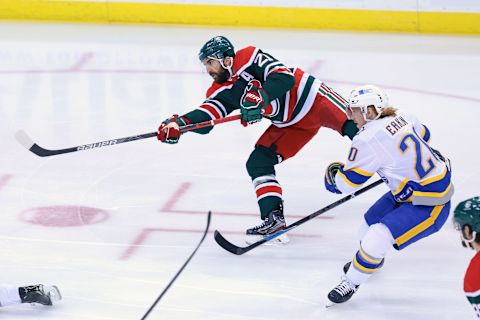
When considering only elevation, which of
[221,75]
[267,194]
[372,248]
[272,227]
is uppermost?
[221,75]

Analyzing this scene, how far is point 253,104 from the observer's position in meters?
→ 4.12

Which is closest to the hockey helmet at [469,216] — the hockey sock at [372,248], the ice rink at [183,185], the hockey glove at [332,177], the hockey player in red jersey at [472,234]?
the hockey player in red jersey at [472,234]

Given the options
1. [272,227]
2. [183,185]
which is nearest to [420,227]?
[272,227]

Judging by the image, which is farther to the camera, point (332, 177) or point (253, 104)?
point (253, 104)

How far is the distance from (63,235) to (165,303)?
85 cm

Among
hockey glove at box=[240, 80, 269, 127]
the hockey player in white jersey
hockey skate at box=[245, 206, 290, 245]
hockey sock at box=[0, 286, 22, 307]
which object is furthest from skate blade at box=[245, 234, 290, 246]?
hockey sock at box=[0, 286, 22, 307]

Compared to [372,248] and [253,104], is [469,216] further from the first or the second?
[253,104]

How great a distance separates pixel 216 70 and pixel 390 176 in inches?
40.0

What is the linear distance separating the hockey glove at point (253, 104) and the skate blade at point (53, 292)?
1.10m

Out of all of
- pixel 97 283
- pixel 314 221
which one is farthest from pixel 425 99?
pixel 97 283

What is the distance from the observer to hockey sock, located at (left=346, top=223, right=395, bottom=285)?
3.51 m

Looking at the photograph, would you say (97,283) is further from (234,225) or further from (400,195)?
(400,195)

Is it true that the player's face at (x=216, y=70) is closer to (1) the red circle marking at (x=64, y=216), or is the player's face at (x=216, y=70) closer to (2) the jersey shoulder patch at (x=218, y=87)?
(2) the jersey shoulder patch at (x=218, y=87)

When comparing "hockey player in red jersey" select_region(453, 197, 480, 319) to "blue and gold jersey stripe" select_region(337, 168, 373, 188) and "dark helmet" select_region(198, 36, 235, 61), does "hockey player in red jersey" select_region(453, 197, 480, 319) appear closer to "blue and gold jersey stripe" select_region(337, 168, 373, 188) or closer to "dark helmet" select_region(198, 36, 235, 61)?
"blue and gold jersey stripe" select_region(337, 168, 373, 188)
